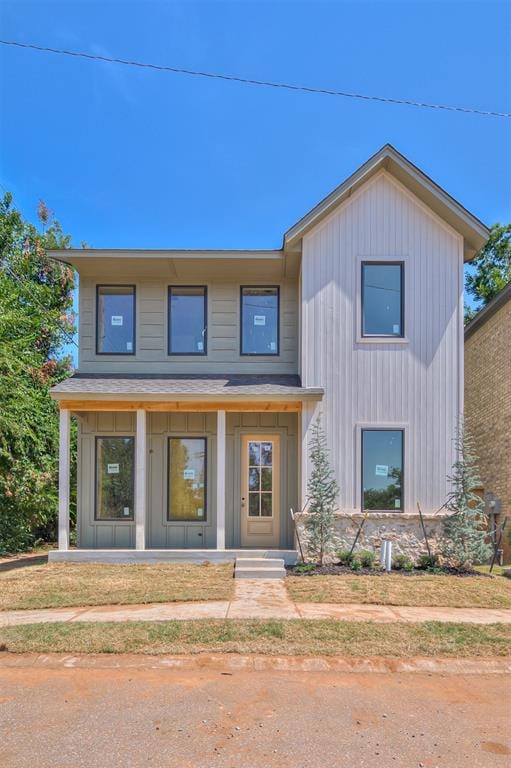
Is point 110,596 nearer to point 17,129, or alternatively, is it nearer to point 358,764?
point 358,764

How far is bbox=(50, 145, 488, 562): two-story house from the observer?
995 centimetres

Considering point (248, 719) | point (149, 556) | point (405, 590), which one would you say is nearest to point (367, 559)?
point (405, 590)

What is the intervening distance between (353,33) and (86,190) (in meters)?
14.1

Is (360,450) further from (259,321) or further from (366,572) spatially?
(259,321)

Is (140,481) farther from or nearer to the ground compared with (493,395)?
nearer to the ground

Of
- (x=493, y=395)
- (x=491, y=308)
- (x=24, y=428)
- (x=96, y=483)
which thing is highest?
(x=491, y=308)

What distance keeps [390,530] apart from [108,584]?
16.3ft

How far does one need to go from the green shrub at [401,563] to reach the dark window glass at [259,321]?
15.4 ft

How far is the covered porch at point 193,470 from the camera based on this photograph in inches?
412

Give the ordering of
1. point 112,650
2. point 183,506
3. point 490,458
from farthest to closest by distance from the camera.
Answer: point 490,458
point 183,506
point 112,650

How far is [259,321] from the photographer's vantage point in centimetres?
1156

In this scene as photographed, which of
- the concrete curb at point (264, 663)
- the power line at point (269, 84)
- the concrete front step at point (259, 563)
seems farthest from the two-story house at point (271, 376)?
the concrete curb at point (264, 663)

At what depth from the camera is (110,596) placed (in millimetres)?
7273

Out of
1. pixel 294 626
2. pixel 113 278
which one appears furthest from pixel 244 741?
pixel 113 278
